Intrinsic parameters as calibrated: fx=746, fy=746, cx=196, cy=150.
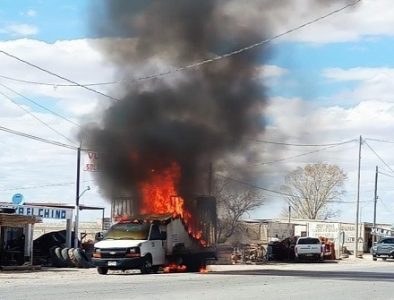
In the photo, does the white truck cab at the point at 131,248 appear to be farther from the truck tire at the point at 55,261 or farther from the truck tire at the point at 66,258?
the truck tire at the point at 55,261

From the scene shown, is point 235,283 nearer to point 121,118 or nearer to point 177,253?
point 177,253

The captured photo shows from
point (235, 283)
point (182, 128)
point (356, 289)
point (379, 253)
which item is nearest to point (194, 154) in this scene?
point (182, 128)

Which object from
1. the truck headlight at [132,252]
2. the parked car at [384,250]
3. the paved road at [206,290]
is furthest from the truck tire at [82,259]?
the parked car at [384,250]

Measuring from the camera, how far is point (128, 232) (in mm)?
24484

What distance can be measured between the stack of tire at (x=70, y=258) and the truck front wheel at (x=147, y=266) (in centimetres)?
625

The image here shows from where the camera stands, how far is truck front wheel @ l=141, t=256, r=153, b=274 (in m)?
23.7

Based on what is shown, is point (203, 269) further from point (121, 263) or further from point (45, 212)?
point (45, 212)

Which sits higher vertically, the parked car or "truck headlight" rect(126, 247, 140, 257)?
"truck headlight" rect(126, 247, 140, 257)

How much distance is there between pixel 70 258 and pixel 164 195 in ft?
18.2

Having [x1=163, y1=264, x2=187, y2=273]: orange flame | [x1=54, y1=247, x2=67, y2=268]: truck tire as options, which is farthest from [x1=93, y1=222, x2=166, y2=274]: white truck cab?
[x1=54, y1=247, x2=67, y2=268]: truck tire

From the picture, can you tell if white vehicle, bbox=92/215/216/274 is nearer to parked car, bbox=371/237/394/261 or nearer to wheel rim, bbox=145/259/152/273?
wheel rim, bbox=145/259/152/273

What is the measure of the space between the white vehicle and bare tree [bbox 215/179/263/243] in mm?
2252

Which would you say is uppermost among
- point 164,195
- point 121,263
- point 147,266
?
point 164,195

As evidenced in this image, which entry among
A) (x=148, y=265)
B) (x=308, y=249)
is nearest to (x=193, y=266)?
(x=148, y=265)
